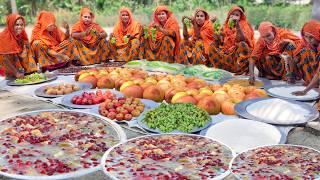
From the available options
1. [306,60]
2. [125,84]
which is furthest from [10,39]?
[306,60]

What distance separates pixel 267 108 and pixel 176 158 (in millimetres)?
1375

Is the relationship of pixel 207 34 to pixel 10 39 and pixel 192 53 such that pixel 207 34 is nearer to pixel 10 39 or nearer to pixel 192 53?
pixel 192 53

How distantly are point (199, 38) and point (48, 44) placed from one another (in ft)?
7.91

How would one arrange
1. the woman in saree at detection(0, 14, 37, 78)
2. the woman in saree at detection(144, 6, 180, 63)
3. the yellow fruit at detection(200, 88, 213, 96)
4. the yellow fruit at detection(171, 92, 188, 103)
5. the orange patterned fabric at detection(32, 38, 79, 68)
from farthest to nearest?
1. the woman in saree at detection(144, 6, 180, 63)
2. the orange patterned fabric at detection(32, 38, 79, 68)
3. the woman in saree at detection(0, 14, 37, 78)
4. the yellow fruit at detection(200, 88, 213, 96)
5. the yellow fruit at detection(171, 92, 188, 103)

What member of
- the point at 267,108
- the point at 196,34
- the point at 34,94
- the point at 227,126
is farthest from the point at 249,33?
the point at 34,94

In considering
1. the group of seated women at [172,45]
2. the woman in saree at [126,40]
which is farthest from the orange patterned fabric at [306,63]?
the woman in saree at [126,40]

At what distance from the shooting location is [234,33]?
5438 millimetres

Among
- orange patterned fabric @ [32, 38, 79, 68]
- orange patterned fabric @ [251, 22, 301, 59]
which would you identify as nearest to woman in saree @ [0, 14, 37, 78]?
orange patterned fabric @ [32, 38, 79, 68]

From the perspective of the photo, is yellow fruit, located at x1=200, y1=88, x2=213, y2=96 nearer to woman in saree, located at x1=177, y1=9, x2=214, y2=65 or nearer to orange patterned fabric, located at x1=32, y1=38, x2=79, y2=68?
woman in saree, located at x1=177, y1=9, x2=214, y2=65

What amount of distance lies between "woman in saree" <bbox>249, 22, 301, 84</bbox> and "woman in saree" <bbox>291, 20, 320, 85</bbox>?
0.12 m

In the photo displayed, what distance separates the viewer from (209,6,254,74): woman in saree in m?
5.25

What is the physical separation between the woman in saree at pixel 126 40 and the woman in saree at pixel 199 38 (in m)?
0.86

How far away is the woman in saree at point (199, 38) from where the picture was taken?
19.2 feet

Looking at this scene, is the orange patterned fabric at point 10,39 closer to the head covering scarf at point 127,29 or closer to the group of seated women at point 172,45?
the group of seated women at point 172,45
